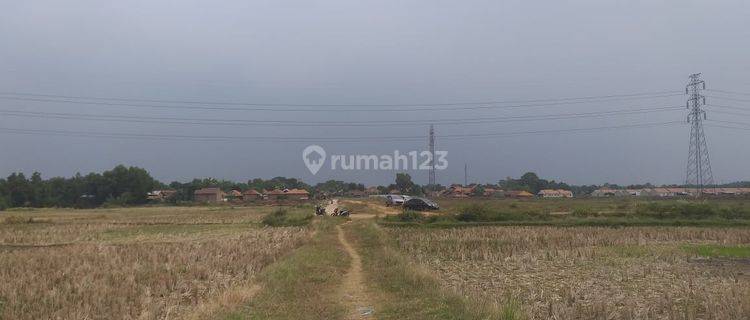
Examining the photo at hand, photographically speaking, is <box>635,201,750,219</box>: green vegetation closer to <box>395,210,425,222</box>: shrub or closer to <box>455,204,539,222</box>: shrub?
<box>455,204,539,222</box>: shrub

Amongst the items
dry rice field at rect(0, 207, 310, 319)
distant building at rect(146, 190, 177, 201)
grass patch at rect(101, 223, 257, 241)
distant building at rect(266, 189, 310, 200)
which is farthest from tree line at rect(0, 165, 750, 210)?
dry rice field at rect(0, 207, 310, 319)

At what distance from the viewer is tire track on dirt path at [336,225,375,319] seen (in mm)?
11711

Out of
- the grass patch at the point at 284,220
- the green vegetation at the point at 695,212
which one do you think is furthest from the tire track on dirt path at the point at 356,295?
the green vegetation at the point at 695,212

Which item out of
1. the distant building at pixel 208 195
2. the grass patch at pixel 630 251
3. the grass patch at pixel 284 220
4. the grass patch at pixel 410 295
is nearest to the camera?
the grass patch at pixel 410 295

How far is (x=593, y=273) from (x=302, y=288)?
29.2 ft

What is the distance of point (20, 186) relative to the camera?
105312mm

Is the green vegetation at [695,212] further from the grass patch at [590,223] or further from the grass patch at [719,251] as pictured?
the grass patch at [719,251]

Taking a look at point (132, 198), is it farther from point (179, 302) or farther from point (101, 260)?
point (179, 302)

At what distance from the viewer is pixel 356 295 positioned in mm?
13945

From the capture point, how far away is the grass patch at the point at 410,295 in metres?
10.4

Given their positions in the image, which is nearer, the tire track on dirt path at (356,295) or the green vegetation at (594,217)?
the tire track on dirt path at (356,295)

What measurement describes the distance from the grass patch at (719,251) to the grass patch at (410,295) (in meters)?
13.1

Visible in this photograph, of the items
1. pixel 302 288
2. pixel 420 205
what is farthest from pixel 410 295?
pixel 420 205

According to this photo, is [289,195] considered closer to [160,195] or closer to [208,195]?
[208,195]
